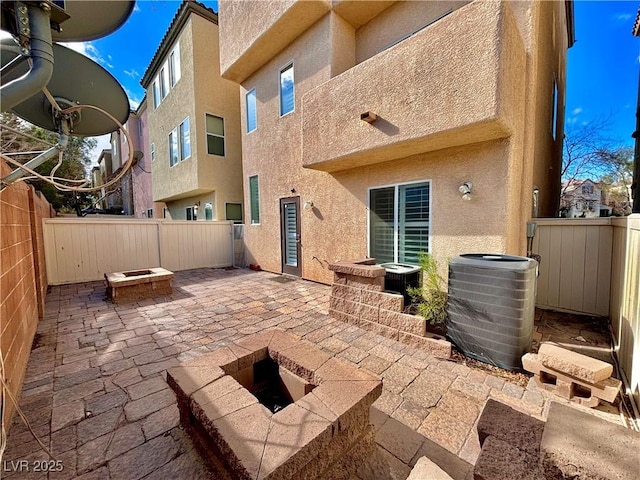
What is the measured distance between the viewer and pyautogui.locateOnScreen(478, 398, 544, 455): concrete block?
1.61 metres

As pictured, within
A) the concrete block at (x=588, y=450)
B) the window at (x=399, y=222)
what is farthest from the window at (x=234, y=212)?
the concrete block at (x=588, y=450)

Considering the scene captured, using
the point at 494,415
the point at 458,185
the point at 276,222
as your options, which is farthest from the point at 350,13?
the point at 494,415

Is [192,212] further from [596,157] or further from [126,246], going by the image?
[596,157]

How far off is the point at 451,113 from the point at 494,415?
12.5 feet

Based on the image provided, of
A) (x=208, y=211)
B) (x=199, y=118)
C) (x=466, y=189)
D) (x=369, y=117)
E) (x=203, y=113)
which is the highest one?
(x=203, y=113)

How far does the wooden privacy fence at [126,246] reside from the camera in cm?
769

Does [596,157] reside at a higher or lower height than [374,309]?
higher

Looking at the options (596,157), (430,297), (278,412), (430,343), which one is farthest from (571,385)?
(596,157)

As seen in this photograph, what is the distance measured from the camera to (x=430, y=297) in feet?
14.1

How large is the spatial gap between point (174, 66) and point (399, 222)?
43.4 feet

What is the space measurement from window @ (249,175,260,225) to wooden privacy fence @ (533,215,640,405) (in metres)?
8.05

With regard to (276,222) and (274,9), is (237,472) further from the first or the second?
(274,9)

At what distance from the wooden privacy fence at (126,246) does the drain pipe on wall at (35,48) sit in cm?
855

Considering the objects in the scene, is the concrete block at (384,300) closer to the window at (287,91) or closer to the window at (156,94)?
the window at (287,91)
